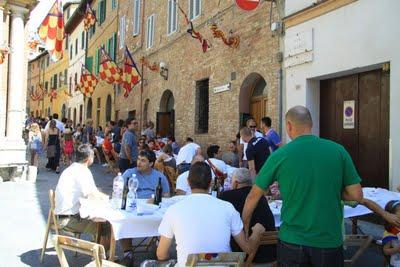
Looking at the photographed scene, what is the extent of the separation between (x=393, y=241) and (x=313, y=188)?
198 centimetres

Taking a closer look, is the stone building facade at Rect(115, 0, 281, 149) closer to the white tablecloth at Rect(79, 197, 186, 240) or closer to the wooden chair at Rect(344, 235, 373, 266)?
the wooden chair at Rect(344, 235, 373, 266)

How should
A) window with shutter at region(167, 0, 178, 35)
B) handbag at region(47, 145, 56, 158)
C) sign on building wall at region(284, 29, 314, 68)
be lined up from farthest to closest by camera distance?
window with shutter at region(167, 0, 178, 35) < handbag at region(47, 145, 56, 158) < sign on building wall at region(284, 29, 314, 68)

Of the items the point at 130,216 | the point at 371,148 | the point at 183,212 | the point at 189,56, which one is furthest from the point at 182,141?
the point at 183,212

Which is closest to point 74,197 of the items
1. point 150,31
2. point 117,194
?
point 117,194

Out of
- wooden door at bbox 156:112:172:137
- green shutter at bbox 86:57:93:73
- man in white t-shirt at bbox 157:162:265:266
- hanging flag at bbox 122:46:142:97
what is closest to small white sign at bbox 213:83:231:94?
wooden door at bbox 156:112:172:137

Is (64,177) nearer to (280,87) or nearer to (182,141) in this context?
(280,87)

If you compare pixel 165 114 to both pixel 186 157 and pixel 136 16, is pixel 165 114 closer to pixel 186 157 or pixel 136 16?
pixel 136 16

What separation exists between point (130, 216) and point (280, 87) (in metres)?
6.78

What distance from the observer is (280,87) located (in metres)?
10.5

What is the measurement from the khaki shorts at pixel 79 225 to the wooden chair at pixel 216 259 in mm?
2348

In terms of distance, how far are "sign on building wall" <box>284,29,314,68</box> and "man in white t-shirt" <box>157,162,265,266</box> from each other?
666 cm

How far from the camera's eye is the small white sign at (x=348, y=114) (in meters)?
8.94

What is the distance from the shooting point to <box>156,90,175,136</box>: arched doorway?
59.7 feet

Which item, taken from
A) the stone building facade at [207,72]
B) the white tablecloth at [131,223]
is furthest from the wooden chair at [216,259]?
the stone building facade at [207,72]
